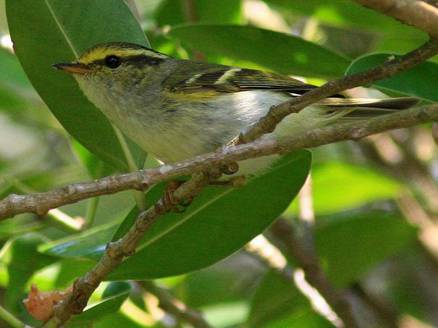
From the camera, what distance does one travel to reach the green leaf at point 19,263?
121 inches

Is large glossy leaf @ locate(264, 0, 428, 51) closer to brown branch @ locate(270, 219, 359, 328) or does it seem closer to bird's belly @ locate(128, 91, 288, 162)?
bird's belly @ locate(128, 91, 288, 162)

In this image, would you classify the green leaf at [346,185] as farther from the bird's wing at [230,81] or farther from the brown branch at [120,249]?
the brown branch at [120,249]

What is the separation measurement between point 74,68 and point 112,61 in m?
0.36

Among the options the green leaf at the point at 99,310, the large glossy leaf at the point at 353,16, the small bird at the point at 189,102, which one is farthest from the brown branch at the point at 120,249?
the large glossy leaf at the point at 353,16

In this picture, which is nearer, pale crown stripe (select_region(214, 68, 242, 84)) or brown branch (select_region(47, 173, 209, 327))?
brown branch (select_region(47, 173, 209, 327))

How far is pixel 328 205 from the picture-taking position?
4.09 metres

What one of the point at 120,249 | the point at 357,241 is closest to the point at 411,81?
the point at 120,249

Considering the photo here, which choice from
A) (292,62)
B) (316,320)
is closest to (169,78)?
(292,62)

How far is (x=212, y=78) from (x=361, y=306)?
60.8 inches

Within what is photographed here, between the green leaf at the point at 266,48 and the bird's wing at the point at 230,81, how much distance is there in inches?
1.9

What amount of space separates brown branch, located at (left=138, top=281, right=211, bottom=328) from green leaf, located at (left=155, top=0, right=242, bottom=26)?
1081mm

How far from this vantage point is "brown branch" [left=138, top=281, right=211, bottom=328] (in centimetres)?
323

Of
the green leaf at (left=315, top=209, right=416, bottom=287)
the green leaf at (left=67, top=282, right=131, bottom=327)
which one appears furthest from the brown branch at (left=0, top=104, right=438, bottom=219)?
the green leaf at (left=315, top=209, right=416, bottom=287)

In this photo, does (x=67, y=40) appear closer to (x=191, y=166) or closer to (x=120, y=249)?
(x=120, y=249)
